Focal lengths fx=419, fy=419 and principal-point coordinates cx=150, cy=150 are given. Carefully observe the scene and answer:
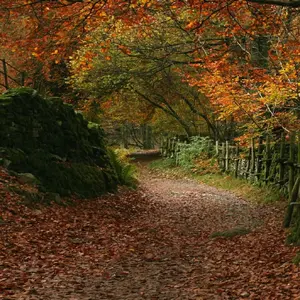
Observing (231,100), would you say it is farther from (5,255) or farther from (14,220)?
(5,255)

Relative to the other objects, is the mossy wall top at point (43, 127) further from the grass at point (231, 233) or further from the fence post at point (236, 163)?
the fence post at point (236, 163)

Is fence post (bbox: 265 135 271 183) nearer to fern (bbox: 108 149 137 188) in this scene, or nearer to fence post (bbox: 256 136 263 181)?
fence post (bbox: 256 136 263 181)

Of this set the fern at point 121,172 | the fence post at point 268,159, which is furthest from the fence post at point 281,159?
the fern at point 121,172

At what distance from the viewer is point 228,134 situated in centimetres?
2566

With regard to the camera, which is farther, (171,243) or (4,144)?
(4,144)

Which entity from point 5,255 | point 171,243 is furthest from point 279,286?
point 5,255

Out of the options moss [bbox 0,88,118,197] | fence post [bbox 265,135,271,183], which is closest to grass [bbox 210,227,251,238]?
moss [bbox 0,88,118,197]

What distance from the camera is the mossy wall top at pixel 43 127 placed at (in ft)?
36.9

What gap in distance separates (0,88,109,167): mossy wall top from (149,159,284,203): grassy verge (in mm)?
5477

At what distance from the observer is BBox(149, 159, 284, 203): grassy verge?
45.2ft

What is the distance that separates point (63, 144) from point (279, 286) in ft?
28.1

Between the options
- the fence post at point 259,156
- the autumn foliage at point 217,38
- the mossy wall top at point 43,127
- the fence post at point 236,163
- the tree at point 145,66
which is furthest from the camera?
the fence post at point 236,163

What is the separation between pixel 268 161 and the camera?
47.6 ft

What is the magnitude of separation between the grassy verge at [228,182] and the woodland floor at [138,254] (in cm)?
130
